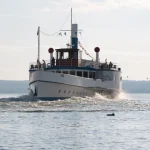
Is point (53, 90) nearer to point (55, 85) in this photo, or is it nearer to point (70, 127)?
point (55, 85)

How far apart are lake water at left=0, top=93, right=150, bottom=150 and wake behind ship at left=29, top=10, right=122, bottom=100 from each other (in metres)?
4.49

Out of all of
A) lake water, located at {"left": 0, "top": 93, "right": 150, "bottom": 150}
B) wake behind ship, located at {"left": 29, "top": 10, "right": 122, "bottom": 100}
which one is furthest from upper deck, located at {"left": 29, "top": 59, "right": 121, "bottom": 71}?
lake water, located at {"left": 0, "top": 93, "right": 150, "bottom": 150}

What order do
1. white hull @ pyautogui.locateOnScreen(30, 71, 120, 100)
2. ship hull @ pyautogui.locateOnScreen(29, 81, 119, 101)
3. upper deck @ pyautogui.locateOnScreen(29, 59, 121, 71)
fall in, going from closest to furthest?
white hull @ pyautogui.locateOnScreen(30, 71, 120, 100) → ship hull @ pyautogui.locateOnScreen(29, 81, 119, 101) → upper deck @ pyautogui.locateOnScreen(29, 59, 121, 71)

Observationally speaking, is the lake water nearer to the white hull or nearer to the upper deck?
the white hull

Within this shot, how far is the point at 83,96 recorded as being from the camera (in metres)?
84.1

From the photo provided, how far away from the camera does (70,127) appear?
51.0m

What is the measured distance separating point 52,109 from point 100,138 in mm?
23377

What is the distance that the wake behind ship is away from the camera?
79250 mm

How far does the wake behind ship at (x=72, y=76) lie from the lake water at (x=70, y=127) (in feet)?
14.7

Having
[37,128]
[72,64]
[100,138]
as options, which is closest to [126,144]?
[100,138]

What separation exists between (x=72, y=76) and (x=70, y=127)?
30.2m


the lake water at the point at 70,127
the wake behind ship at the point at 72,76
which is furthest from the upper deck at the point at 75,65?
the lake water at the point at 70,127

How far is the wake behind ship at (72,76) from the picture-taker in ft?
260

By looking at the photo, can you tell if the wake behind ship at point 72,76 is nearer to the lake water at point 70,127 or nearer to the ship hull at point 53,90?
the ship hull at point 53,90
